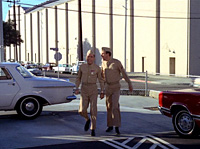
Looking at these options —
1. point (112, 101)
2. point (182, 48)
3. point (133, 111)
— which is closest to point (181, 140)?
point (112, 101)

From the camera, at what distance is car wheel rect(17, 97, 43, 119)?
→ 9.35 m

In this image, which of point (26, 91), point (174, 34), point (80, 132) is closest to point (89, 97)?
point (80, 132)

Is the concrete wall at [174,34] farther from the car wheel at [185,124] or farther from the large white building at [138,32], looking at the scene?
the car wheel at [185,124]

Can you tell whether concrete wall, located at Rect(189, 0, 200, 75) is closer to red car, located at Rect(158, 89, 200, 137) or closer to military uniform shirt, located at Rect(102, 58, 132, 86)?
red car, located at Rect(158, 89, 200, 137)

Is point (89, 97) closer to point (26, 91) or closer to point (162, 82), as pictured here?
point (26, 91)

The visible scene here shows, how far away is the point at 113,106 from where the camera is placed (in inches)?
304

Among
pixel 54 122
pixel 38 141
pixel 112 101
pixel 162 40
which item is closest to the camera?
pixel 38 141

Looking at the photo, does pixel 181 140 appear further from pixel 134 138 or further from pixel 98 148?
pixel 98 148

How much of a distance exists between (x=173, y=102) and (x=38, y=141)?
3.16 m

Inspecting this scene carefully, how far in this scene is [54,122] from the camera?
9.14m

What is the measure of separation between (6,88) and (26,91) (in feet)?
1.77

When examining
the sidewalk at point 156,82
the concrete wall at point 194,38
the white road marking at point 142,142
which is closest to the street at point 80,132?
the white road marking at point 142,142

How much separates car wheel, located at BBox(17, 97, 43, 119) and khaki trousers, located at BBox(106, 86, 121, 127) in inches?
101

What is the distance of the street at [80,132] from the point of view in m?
6.89
